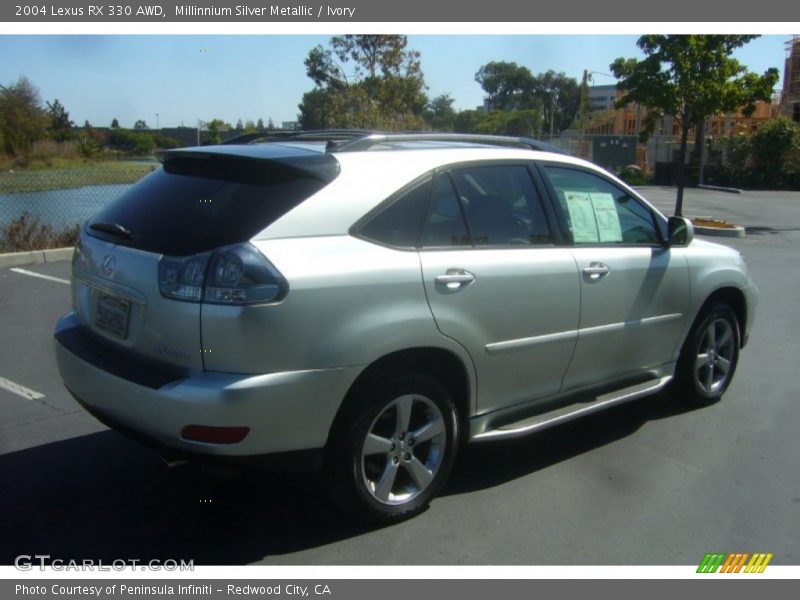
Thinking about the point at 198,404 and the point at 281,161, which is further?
the point at 281,161

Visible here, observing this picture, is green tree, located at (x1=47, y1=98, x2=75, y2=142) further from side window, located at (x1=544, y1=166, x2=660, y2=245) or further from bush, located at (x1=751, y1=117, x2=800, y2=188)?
bush, located at (x1=751, y1=117, x2=800, y2=188)

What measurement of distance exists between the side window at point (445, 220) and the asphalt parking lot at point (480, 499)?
52.4 inches

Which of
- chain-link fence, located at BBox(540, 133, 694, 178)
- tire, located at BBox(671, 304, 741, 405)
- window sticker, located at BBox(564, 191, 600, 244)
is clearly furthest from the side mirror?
chain-link fence, located at BBox(540, 133, 694, 178)

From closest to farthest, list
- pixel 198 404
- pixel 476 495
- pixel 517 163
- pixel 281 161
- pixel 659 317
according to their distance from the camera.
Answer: pixel 198 404 < pixel 281 161 < pixel 476 495 < pixel 517 163 < pixel 659 317

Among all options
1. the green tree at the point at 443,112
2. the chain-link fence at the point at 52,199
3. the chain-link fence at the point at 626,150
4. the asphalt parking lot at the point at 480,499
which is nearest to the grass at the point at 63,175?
the chain-link fence at the point at 52,199

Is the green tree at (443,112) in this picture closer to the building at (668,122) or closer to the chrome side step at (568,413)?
the building at (668,122)

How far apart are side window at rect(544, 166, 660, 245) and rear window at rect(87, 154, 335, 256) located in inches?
63.0

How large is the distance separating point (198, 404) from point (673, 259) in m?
3.28

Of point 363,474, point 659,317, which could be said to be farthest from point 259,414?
point 659,317

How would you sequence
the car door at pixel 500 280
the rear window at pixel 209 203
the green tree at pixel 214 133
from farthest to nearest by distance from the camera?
the green tree at pixel 214 133
the car door at pixel 500 280
the rear window at pixel 209 203

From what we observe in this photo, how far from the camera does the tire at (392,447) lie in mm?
3451

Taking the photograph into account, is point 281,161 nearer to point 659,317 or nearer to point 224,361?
point 224,361

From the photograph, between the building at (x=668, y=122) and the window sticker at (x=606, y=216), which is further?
the building at (x=668, y=122)

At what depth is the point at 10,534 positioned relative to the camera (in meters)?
3.58
